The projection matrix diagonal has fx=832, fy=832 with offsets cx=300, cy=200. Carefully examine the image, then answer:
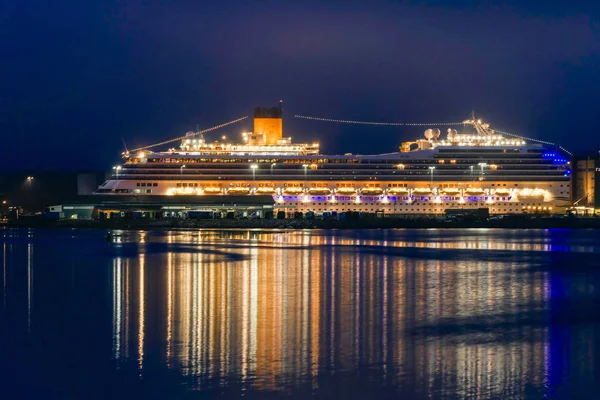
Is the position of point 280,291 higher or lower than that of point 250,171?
lower

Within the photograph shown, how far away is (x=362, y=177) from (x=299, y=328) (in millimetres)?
54770

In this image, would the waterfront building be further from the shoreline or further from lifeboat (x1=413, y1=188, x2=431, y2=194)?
lifeboat (x1=413, y1=188, x2=431, y2=194)

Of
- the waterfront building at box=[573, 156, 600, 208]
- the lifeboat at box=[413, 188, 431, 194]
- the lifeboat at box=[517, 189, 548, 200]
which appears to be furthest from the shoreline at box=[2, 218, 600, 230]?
the waterfront building at box=[573, 156, 600, 208]

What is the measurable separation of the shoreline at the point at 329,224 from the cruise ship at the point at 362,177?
6.69m

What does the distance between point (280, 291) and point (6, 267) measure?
1170cm

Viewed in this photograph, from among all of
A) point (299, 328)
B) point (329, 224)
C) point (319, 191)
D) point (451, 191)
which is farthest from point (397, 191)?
point (299, 328)

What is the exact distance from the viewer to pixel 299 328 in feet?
53.9

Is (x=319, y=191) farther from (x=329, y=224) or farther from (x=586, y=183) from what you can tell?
(x=586, y=183)

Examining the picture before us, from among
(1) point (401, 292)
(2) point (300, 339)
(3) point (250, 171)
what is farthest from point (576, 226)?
(2) point (300, 339)

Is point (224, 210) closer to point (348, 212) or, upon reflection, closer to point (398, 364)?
point (348, 212)

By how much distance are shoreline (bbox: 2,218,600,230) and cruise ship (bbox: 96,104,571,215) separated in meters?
6.69

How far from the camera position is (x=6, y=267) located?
2838cm

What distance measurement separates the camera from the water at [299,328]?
12.4 meters

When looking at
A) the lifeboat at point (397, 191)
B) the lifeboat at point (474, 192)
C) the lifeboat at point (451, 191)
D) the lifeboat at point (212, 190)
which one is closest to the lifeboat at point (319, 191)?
the lifeboat at point (397, 191)
